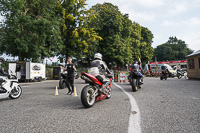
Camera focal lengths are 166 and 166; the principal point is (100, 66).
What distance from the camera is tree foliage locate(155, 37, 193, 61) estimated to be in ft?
268

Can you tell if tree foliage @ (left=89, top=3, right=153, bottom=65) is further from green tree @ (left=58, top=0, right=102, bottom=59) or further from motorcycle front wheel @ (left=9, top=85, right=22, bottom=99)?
motorcycle front wheel @ (left=9, top=85, right=22, bottom=99)

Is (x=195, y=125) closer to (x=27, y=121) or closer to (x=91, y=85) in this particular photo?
(x=91, y=85)

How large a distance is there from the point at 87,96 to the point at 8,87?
3.58 metres

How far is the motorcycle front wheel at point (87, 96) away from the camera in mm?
4684

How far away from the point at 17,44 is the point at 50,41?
536cm

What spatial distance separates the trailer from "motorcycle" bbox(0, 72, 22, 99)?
39.1 feet

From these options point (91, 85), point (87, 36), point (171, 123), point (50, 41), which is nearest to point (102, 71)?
point (91, 85)

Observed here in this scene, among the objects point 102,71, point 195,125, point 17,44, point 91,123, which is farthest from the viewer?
point 17,44

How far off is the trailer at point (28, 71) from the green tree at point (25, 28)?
5.13ft

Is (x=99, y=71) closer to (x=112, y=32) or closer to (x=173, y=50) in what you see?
(x=112, y=32)

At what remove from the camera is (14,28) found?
18.6 m

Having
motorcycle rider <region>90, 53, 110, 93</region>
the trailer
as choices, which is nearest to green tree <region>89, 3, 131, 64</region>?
the trailer

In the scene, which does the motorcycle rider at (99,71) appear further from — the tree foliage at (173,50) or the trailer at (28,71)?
the tree foliage at (173,50)

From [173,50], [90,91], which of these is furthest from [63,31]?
[173,50]
